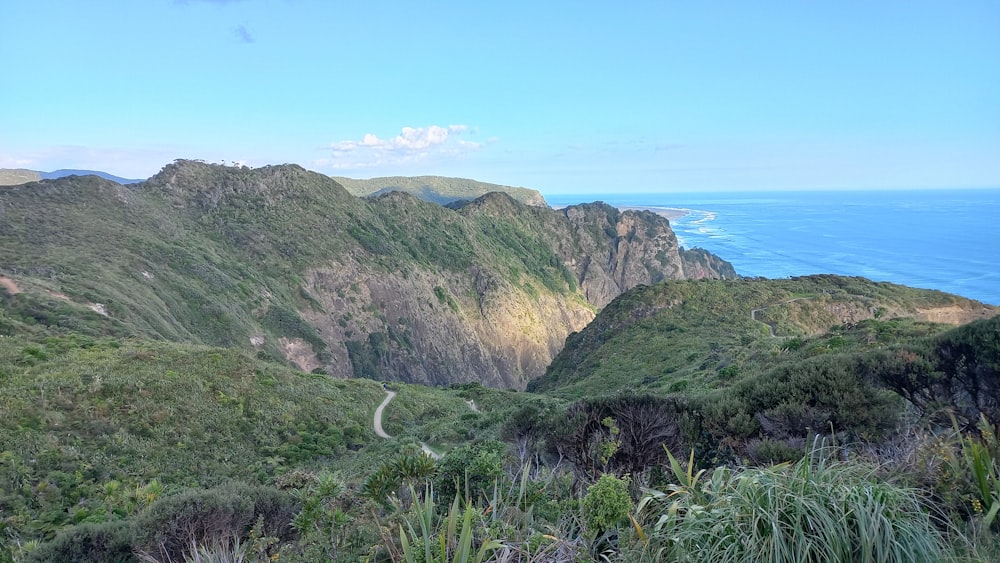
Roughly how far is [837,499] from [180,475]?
16585 millimetres

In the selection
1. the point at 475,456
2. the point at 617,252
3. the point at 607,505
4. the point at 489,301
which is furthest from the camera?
the point at 617,252

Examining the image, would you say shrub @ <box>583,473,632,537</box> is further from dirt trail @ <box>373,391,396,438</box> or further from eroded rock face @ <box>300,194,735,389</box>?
eroded rock face @ <box>300,194,735,389</box>

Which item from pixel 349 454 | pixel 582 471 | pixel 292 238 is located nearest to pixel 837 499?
pixel 582 471

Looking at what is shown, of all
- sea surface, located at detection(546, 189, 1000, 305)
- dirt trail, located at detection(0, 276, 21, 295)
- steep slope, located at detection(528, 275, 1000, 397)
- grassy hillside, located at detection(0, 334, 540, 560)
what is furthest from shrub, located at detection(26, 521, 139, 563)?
sea surface, located at detection(546, 189, 1000, 305)

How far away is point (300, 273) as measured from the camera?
57.5m

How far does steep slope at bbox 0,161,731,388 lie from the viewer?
36000 mm

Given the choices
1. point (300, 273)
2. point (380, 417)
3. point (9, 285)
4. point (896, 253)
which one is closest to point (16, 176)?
point (300, 273)

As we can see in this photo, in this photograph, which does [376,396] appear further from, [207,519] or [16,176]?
[16,176]

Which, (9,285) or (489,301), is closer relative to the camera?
(9,285)

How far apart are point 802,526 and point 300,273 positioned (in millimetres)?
58950

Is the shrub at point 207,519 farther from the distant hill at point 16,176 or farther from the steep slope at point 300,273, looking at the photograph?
the distant hill at point 16,176

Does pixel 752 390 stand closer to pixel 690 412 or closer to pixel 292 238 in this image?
pixel 690 412

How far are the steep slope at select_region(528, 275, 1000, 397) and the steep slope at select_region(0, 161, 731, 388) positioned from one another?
21.0 m

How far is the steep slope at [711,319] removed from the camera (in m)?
34.0
